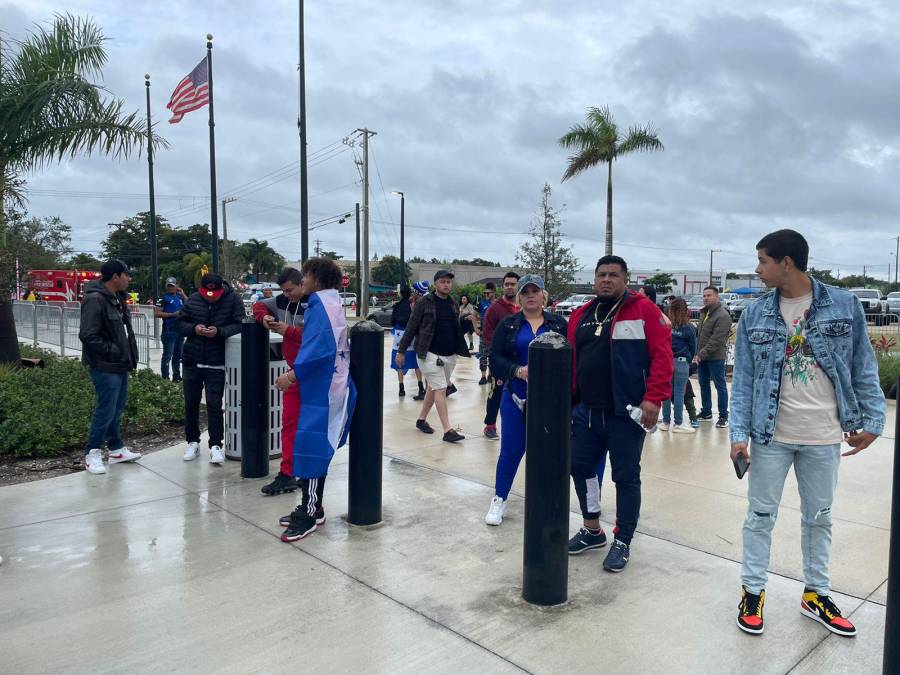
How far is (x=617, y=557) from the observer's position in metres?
3.89

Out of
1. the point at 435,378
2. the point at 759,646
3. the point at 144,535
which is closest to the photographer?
the point at 759,646

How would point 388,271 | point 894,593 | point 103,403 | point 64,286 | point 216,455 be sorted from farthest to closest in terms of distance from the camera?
point 388,271 → point 64,286 → point 216,455 → point 103,403 → point 894,593

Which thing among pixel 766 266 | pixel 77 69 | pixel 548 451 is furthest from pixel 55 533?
pixel 77 69

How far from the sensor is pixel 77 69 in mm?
9891

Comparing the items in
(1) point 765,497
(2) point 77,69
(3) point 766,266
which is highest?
(2) point 77,69

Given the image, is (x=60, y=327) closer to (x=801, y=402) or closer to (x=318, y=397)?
(x=318, y=397)

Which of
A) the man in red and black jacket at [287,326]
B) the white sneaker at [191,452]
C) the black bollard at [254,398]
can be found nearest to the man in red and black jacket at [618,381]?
the man in red and black jacket at [287,326]

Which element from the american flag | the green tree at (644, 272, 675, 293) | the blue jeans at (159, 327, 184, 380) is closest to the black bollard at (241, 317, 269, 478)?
the blue jeans at (159, 327, 184, 380)

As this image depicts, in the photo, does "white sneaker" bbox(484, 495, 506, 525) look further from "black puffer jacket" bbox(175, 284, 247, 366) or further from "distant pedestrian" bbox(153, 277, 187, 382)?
"distant pedestrian" bbox(153, 277, 187, 382)

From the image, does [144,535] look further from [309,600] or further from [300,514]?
[309,600]

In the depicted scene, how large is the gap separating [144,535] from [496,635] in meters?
2.42

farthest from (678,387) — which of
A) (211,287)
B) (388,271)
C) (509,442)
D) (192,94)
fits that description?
(388,271)

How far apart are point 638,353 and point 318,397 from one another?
→ 189cm

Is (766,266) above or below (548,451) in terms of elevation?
above
